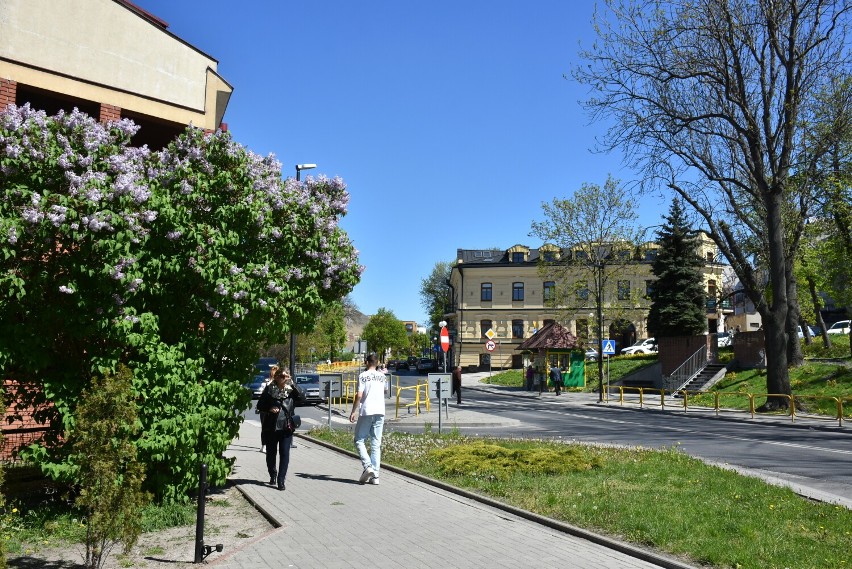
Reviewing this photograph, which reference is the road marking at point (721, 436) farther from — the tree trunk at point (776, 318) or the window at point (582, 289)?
the window at point (582, 289)

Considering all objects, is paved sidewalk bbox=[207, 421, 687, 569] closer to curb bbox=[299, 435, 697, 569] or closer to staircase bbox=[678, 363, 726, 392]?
curb bbox=[299, 435, 697, 569]

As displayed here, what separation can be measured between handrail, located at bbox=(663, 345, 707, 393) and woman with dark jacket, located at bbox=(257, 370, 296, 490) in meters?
31.8

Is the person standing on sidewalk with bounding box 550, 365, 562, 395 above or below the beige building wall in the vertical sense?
below

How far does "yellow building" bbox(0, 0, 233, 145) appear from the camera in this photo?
Answer: 12.6 m

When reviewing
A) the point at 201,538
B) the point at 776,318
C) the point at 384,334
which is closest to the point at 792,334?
the point at 776,318

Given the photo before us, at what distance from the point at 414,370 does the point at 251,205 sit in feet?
244

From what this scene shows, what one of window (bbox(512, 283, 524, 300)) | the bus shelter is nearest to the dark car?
the bus shelter

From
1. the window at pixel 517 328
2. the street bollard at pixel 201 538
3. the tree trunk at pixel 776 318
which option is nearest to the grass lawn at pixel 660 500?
the street bollard at pixel 201 538

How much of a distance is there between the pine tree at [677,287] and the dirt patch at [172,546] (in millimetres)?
43535

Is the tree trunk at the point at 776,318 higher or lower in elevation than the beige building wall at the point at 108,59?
lower

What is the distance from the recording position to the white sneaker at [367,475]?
11000 millimetres

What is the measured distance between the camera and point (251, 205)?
8789 mm

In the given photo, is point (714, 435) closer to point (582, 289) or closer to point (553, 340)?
point (582, 289)

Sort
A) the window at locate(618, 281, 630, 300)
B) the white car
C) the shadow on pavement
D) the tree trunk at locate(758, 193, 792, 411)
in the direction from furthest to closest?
the white car → the window at locate(618, 281, 630, 300) → the tree trunk at locate(758, 193, 792, 411) → the shadow on pavement
